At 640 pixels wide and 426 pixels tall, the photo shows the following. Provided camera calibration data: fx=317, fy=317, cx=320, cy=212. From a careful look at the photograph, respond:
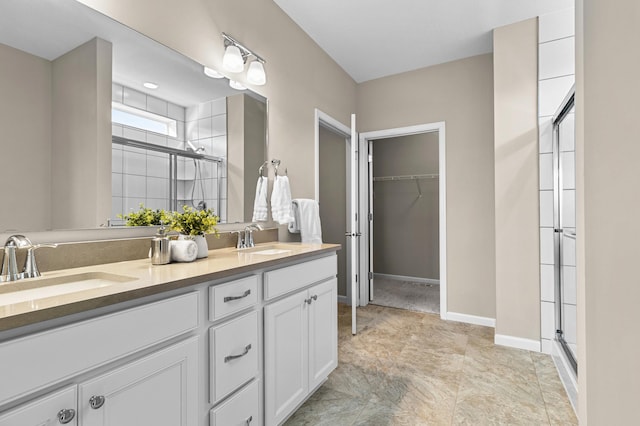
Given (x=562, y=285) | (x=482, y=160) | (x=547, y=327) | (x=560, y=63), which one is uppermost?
(x=560, y=63)

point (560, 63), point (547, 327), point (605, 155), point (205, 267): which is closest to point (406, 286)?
point (547, 327)

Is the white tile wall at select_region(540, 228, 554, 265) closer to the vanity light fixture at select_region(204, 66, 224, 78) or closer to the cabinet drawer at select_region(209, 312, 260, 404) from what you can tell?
the cabinet drawer at select_region(209, 312, 260, 404)

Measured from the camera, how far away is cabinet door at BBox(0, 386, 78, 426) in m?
0.66

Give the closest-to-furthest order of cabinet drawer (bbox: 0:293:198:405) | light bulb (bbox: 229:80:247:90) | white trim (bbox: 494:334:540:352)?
cabinet drawer (bbox: 0:293:198:405)
light bulb (bbox: 229:80:247:90)
white trim (bbox: 494:334:540:352)

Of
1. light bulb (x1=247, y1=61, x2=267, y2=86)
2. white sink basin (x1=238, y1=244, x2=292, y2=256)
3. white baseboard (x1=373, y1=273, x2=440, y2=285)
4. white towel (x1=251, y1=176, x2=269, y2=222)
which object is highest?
light bulb (x1=247, y1=61, x2=267, y2=86)

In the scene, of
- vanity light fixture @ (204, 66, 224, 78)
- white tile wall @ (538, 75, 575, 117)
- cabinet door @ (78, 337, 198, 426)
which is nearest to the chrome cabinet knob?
cabinet door @ (78, 337, 198, 426)

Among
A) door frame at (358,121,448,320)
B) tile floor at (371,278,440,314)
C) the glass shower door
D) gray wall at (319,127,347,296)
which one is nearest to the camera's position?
the glass shower door

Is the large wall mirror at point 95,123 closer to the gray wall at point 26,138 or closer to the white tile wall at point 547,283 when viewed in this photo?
the gray wall at point 26,138

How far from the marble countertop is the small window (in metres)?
→ 0.63

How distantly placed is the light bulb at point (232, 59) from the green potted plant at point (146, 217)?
96cm

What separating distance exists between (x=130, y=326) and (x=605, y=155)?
121cm

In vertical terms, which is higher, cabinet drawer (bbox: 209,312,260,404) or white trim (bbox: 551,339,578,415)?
cabinet drawer (bbox: 209,312,260,404)

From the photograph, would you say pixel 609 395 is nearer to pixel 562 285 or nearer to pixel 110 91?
pixel 110 91

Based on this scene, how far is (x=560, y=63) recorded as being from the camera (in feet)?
7.93
